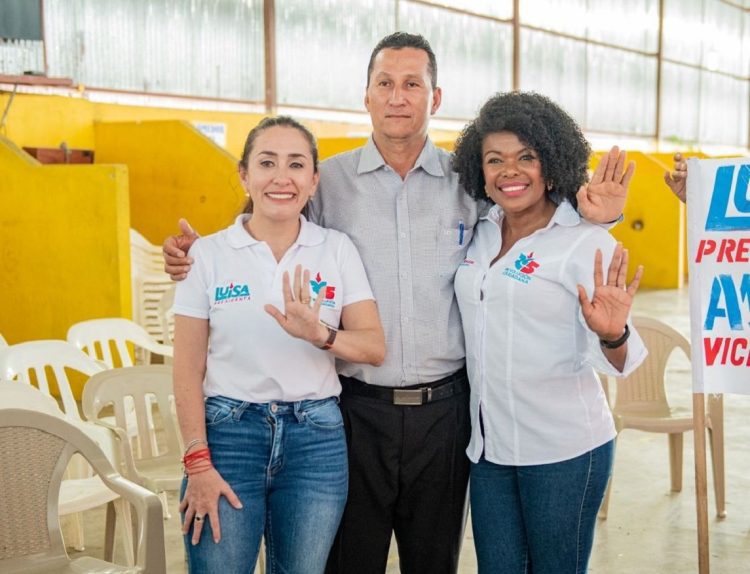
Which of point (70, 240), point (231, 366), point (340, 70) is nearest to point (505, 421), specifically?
point (231, 366)

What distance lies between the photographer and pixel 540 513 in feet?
6.62

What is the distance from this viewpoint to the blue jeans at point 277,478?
1.88 meters

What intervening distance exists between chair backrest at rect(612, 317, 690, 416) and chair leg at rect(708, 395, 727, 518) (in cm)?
21

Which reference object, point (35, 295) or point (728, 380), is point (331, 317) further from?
point (35, 295)

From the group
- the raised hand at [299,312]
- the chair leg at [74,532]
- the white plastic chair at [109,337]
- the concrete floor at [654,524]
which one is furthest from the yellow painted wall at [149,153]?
the raised hand at [299,312]

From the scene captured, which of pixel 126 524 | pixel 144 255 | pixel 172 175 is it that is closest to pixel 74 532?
pixel 126 524

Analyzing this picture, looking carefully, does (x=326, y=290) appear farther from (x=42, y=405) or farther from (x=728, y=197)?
(x=42, y=405)

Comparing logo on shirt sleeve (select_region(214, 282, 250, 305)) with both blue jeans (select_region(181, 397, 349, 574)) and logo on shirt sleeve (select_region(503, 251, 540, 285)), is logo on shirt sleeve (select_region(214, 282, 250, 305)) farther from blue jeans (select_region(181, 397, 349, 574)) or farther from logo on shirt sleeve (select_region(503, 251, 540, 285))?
logo on shirt sleeve (select_region(503, 251, 540, 285))

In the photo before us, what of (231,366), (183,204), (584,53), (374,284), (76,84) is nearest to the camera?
(231,366)

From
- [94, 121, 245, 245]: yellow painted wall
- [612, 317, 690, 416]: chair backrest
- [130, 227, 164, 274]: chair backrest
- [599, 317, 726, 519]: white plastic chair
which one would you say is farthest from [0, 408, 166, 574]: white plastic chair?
[94, 121, 245, 245]: yellow painted wall

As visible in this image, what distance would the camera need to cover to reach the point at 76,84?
8438 mm

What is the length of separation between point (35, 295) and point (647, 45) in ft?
47.5

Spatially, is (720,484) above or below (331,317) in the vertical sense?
below

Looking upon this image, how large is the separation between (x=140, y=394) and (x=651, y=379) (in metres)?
2.20
